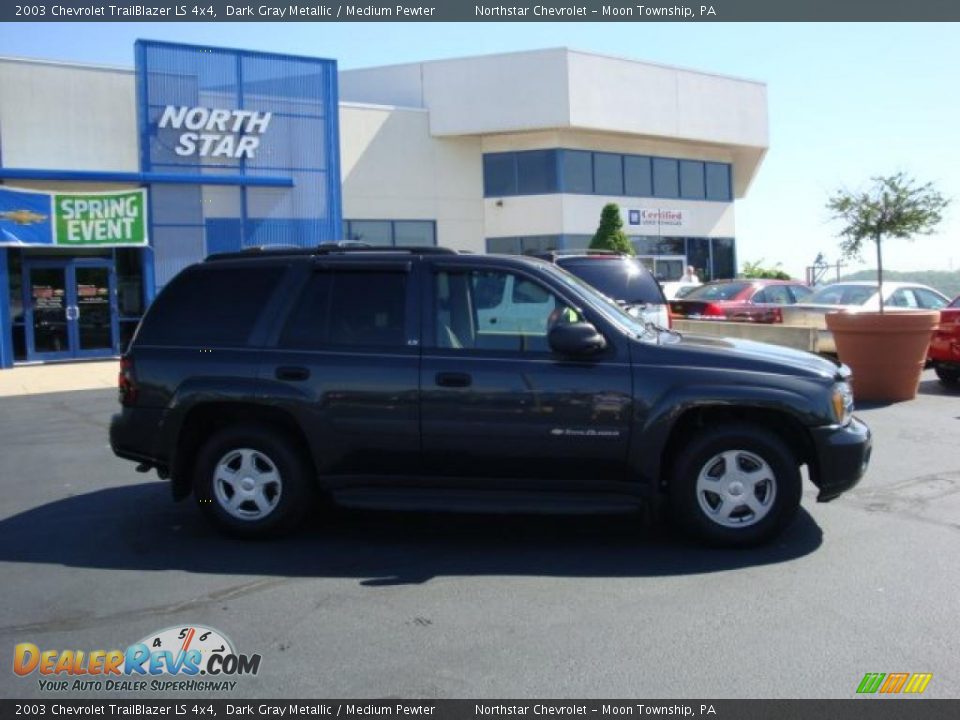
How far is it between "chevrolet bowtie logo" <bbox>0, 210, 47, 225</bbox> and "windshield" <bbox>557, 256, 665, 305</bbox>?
13463mm

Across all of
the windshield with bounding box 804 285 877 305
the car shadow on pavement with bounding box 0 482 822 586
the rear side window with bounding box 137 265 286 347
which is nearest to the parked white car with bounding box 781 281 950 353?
the windshield with bounding box 804 285 877 305

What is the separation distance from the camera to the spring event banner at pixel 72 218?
62.3 ft

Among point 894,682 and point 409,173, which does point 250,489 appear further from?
point 409,173

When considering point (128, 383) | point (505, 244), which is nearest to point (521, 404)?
point (128, 383)

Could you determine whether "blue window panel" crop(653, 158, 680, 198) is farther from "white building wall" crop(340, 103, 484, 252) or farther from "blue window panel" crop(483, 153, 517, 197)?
"white building wall" crop(340, 103, 484, 252)

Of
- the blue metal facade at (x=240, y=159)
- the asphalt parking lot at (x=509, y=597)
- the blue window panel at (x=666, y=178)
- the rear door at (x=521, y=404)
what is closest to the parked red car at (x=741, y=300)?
the asphalt parking lot at (x=509, y=597)

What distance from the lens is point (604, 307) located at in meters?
5.88

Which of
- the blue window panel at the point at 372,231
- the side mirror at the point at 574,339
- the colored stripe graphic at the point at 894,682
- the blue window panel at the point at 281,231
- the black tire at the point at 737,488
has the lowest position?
the colored stripe graphic at the point at 894,682

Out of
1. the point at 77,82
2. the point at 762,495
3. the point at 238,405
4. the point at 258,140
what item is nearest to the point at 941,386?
the point at 762,495

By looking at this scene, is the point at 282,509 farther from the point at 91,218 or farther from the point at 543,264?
the point at 91,218

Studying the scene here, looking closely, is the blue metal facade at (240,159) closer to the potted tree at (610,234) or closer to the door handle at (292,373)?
the potted tree at (610,234)

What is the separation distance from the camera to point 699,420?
557 cm

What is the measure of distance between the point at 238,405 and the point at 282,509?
29.2 inches

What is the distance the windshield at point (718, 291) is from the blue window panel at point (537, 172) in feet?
43.1
